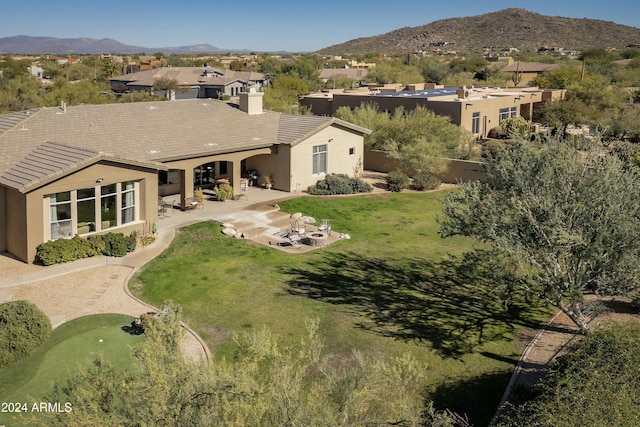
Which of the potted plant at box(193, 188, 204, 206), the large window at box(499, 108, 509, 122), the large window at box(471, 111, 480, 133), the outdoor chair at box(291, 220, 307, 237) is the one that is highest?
the large window at box(499, 108, 509, 122)

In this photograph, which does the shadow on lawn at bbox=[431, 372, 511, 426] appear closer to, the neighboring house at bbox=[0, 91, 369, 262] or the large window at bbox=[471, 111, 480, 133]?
the neighboring house at bbox=[0, 91, 369, 262]

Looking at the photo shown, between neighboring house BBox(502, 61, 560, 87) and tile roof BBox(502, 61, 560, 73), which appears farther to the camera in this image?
tile roof BBox(502, 61, 560, 73)

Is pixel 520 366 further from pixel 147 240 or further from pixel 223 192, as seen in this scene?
pixel 223 192

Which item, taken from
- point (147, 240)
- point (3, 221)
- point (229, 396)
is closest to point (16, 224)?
point (3, 221)

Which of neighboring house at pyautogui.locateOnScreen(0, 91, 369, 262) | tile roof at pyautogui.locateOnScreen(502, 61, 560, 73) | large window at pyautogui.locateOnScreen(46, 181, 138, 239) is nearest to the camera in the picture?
neighboring house at pyautogui.locateOnScreen(0, 91, 369, 262)

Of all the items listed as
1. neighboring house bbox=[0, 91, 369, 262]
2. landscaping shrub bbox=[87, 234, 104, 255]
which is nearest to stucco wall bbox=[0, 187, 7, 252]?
neighboring house bbox=[0, 91, 369, 262]

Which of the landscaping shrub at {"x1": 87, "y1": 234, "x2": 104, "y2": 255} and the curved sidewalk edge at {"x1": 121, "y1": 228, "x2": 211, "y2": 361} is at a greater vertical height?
the landscaping shrub at {"x1": 87, "y1": 234, "x2": 104, "y2": 255}

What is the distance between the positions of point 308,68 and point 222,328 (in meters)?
82.9

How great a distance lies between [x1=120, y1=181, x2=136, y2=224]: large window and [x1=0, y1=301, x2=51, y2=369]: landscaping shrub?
340 inches

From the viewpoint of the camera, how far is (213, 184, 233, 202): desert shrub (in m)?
30.1

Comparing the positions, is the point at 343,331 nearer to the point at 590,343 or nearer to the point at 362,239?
the point at 590,343

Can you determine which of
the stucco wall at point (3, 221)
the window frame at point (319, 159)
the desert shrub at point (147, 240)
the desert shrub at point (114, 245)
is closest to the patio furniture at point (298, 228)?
the desert shrub at point (147, 240)

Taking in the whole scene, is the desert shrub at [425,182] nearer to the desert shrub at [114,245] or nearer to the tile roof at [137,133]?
the tile roof at [137,133]

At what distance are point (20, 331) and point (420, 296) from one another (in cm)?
1103
